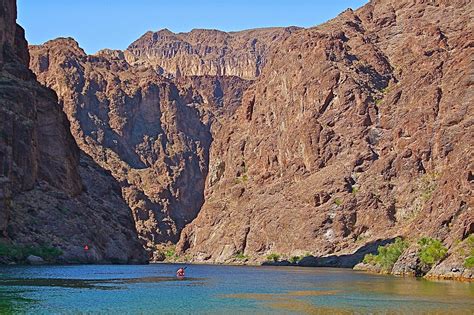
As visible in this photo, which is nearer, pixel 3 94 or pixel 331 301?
pixel 331 301

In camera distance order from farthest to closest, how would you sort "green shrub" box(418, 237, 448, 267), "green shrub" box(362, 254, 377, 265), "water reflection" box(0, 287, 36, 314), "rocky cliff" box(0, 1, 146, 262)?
1. "green shrub" box(362, 254, 377, 265)
2. "rocky cliff" box(0, 1, 146, 262)
3. "green shrub" box(418, 237, 448, 267)
4. "water reflection" box(0, 287, 36, 314)

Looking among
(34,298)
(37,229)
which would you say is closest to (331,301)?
(34,298)

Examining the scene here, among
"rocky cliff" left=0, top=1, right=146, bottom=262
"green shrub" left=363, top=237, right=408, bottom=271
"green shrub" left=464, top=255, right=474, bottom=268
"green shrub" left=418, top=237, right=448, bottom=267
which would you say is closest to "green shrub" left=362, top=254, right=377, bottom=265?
"green shrub" left=363, top=237, right=408, bottom=271

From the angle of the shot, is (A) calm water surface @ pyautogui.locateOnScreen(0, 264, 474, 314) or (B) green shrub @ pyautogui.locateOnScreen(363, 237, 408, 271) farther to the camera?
(B) green shrub @ pyautogui.locateOnScreen(363, 237, 408, 271)

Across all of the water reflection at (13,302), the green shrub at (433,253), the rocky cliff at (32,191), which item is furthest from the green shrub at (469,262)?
the rocky cliff at (32,191)

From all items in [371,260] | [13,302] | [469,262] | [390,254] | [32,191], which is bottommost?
[371,260]

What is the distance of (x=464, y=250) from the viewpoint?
126562 mm

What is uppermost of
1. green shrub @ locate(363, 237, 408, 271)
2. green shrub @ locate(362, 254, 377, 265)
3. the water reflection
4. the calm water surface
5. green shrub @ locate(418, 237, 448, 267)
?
the water reflection

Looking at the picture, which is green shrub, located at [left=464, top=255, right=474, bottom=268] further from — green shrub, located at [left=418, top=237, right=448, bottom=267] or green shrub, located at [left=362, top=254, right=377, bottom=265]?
green shrub, located at [left=362, top=254, right=377, bottom=265]

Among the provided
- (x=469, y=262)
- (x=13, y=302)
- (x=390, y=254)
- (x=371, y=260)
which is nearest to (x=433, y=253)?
(x=469, y=262)

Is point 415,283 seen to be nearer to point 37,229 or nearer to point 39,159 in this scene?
point 37,229

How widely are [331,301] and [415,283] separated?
3675 cm

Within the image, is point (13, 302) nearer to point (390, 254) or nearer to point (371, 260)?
point (390, 254)

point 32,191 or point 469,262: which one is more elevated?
point 32,191
